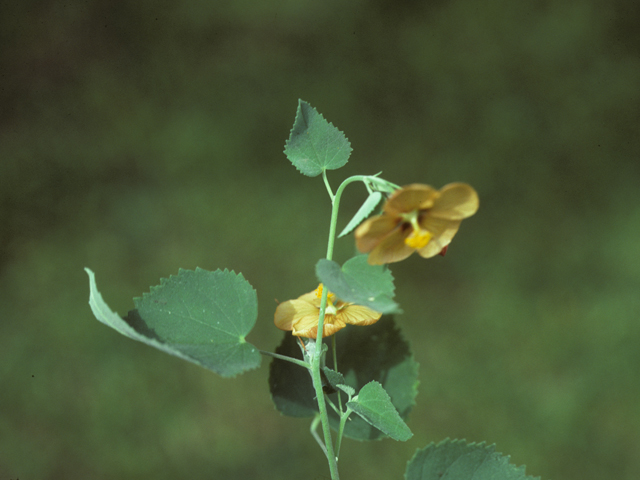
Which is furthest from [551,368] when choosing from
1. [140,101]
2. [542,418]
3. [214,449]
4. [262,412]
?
[140,101]

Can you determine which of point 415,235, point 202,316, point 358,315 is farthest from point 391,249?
point 202,316

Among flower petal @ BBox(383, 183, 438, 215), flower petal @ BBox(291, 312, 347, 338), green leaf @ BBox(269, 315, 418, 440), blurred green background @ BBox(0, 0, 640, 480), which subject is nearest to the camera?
flower petal @ BBox(383, 183, 438, 215)

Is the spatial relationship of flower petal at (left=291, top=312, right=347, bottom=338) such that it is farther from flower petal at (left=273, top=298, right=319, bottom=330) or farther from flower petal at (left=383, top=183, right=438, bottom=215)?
flower petal at (left=383, top=183, right=438, bottom=215)

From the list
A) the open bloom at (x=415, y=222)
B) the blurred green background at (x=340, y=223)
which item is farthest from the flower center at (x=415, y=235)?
the blurred green background at (x=340, y=223)

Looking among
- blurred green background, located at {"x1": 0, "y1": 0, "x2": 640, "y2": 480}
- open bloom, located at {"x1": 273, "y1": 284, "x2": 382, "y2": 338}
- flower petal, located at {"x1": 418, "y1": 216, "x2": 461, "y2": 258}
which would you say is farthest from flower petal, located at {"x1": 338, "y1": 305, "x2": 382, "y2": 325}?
blurred green background, located at {"x1": 0, "y1": 0, "x2": 640, "y2": 480}

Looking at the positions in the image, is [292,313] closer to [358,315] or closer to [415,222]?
[358,315]

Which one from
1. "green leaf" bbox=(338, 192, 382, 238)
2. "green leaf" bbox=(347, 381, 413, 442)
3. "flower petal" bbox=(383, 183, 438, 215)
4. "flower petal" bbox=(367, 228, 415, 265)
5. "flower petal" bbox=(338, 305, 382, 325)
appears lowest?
"green leaf" bbox=(347, 381, 413, 442)
